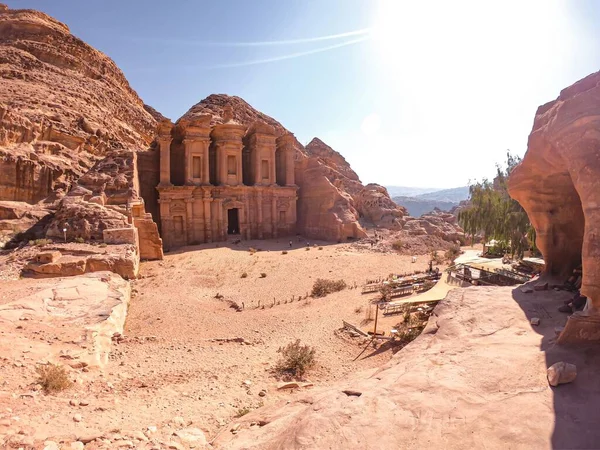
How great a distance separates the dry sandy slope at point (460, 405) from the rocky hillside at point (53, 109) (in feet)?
82.0

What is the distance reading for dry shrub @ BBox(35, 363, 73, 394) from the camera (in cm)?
564

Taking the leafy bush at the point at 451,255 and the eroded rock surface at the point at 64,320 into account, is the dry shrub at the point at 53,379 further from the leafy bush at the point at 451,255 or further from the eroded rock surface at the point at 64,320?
the leafy bush at the point at 451,255

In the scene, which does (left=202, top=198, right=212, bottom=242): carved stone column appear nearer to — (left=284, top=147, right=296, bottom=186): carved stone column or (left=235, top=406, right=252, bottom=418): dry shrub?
(left=284, top=147, right=296, bottom=186): carved stone column

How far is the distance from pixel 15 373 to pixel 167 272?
40.2 feet

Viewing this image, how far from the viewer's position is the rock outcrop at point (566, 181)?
4.61m

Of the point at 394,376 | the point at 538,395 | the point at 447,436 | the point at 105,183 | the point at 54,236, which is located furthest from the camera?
the point at 105,183

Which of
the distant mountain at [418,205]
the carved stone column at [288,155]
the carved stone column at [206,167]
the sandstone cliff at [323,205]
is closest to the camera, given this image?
the carved stone column at [206,167]

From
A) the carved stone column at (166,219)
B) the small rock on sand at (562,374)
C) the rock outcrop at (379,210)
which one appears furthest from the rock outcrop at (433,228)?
the small rock on sand at (562,374)

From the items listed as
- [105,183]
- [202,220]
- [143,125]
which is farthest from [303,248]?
[143,125]

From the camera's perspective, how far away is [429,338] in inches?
239

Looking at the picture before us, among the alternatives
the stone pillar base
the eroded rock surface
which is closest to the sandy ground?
the eroded rock surface

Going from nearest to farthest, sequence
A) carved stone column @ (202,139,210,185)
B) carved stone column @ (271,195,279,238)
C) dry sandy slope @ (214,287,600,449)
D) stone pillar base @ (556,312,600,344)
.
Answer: dry sandy slope @ (214,287,600,449), stone pillar base @ (556,312,600,344), carved stone column @ (202,139,210,185), carved stone column @ (271,195,279,238)

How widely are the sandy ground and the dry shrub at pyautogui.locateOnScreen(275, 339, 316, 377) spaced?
0.71ft

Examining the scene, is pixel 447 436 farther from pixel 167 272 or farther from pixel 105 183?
pixel 105 183
